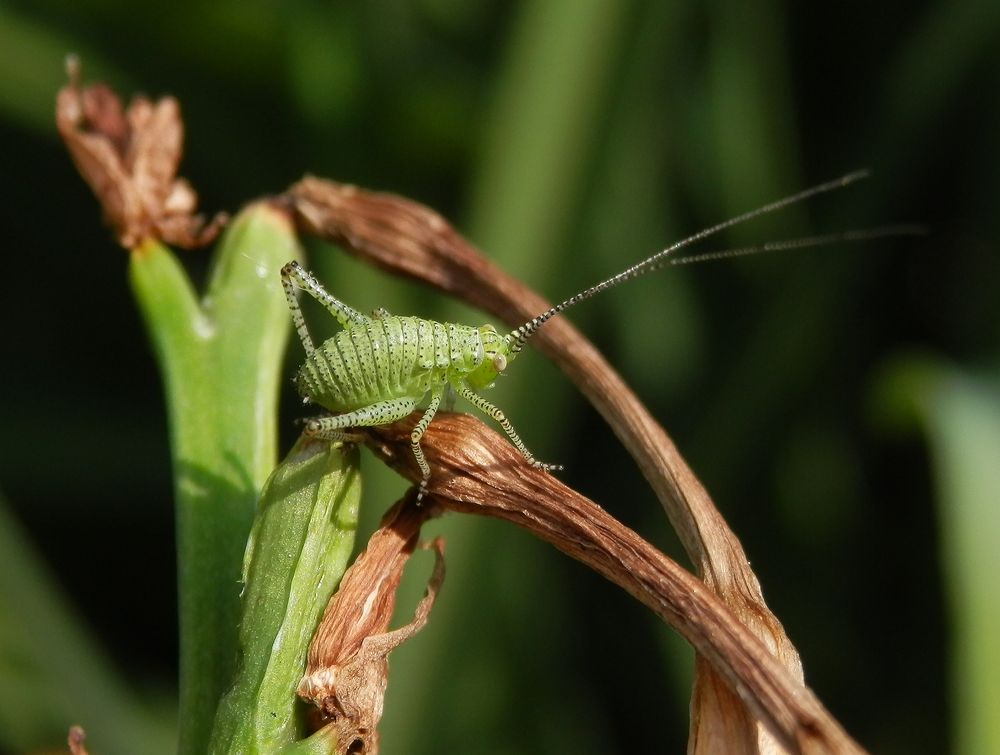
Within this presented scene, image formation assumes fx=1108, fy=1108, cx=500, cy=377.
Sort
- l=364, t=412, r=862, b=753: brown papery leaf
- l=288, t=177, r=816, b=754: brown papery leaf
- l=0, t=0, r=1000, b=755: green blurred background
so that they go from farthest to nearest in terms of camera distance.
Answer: l=0, t=0, r=1000, b=755: green blurred background < l=288, t=177, r=816, b=754: brown papery leaf < l=364, t=412, r=862, b=753: brown papery leaf

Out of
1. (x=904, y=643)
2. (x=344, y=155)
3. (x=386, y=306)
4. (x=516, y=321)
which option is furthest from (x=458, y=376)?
(x=904, y=643)

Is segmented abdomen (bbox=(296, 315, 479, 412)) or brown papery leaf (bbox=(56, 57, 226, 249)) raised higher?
brown papery leaf (bbox=(56, 57, 226, 249))

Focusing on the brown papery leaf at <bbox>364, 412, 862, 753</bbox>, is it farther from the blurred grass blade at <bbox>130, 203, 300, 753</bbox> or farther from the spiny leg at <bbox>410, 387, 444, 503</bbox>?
the blurred grass blade at <bbox>130, 203, 300, 753</bbox>

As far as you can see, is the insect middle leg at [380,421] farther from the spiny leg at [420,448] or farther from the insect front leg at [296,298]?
the insect front leg at [296,298]

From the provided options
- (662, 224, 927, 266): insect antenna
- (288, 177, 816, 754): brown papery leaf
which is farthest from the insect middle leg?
(662, 224, 927, 266): insect antenna

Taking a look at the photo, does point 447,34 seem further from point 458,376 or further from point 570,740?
point 570,740

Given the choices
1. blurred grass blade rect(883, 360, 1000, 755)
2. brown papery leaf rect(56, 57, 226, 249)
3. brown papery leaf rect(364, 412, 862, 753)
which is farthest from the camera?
blurred grass blade rect(883, 360, 1000, 755)

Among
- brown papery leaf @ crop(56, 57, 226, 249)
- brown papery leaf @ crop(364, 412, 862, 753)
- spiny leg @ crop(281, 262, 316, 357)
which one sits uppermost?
brown papery leaf @ crop(56, 57, 226, 249)
